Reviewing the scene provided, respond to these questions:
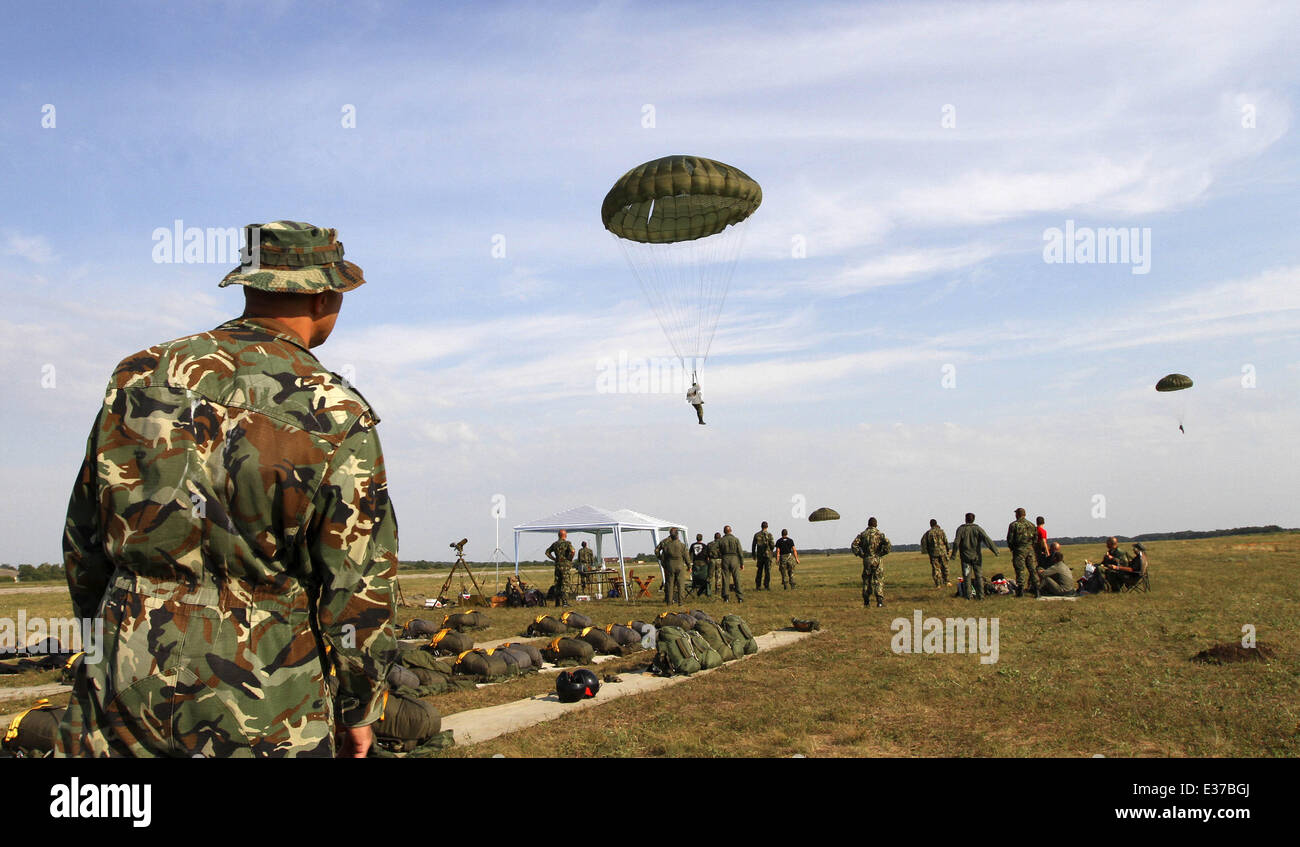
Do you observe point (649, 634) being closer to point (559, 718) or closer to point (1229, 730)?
point (559, 718)

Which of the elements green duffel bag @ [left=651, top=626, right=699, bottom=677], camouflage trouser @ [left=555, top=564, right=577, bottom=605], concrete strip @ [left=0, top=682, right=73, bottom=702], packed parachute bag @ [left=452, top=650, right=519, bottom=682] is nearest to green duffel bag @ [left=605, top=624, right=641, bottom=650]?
green duffel bag @ [left=651, top=626, right=699, bottom=677]

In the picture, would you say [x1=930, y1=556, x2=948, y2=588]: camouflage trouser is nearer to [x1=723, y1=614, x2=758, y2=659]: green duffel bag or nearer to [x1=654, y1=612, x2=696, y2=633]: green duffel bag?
[x1=723, y1=614, x2=758, y2=659]: green duffel bag

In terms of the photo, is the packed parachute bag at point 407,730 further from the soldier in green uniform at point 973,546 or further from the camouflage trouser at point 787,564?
the camouflage trouser at point 787,564

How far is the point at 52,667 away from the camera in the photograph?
1212 cm

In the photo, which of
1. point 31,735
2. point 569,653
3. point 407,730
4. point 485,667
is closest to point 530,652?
point 485,667

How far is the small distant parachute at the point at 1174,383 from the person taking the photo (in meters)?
39.4

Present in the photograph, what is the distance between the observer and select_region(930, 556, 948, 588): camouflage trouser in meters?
22.5

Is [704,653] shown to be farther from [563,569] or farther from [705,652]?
[563,569]

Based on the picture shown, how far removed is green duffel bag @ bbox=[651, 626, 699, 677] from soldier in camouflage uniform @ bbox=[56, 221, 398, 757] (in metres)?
8.87
